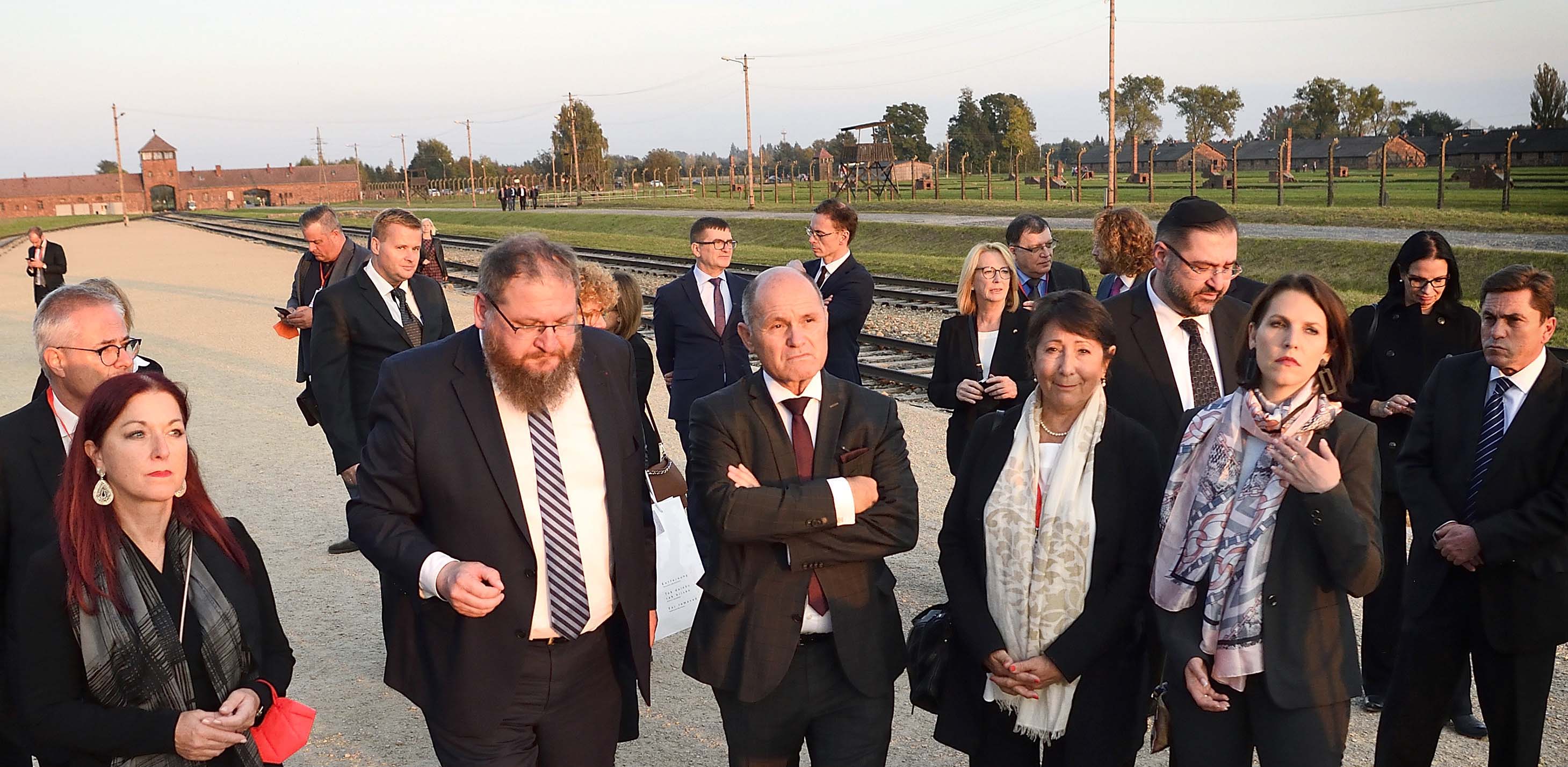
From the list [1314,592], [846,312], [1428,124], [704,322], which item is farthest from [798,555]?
[1428,124]

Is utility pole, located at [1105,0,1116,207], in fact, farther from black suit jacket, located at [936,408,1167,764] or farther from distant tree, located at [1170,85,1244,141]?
distant tree, located at [1170,85,1244,141]

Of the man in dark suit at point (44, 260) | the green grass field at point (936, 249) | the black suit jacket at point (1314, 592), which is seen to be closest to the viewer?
the black suit jacket at point (1314, 592)

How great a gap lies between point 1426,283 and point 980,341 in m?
2.12

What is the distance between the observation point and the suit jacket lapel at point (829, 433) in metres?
3.58

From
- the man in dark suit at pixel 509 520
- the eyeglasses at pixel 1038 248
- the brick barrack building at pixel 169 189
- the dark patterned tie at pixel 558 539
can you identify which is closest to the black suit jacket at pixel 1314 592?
the man in dark suit at pixel 509 520

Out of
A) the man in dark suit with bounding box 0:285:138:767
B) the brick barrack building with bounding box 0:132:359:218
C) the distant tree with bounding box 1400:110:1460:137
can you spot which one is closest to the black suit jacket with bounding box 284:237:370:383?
the man in dark suit with bounding box 0:285:138:767

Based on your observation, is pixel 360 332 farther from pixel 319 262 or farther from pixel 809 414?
pixel 809 414

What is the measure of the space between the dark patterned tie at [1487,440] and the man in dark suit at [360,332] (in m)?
5.07

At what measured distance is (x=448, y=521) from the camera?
3426mm

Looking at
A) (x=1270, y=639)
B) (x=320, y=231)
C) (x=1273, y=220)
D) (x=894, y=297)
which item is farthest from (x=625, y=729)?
(x=1273, y=220)

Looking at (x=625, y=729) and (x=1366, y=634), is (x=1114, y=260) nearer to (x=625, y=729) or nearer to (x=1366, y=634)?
(x=1366, y=634)

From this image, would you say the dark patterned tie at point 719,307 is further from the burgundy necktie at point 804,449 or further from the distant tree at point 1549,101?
the distant tree at point 1549,101

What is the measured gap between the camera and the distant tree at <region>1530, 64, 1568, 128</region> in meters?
54.2

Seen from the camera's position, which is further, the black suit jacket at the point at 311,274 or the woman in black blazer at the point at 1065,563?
the black suit jacket at the point at 311,274
